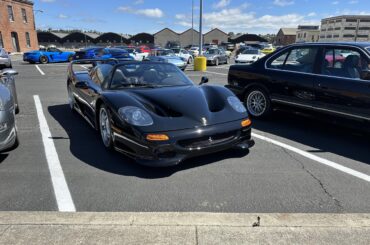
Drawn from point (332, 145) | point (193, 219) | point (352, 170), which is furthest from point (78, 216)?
point (332, 145)

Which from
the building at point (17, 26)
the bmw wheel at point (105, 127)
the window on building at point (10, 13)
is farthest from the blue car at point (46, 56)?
the bmw wheel at point (105, 127)

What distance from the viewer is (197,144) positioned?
3.47m

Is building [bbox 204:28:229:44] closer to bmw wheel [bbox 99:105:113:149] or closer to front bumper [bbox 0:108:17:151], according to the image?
bmw wheel [bbox 99:105:113:149]

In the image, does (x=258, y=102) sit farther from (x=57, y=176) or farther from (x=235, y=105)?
(x=57, y=176)

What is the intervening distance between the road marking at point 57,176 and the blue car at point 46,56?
66.6 ft

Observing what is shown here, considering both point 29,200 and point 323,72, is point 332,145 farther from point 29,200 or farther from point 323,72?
point 29,200

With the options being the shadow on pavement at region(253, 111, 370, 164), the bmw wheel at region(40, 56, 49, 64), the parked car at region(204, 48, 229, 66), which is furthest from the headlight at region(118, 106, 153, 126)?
the bmw wheel at region(40, 56, 49, 64)

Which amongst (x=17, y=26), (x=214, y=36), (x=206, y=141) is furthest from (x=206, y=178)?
(x=214, y=36)

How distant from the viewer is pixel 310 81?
490 centimetres

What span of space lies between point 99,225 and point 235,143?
194 cm

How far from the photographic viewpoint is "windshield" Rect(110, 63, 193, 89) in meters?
4.53

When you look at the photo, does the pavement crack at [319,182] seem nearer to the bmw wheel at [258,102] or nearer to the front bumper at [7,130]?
the bmw wheel at [258,102]

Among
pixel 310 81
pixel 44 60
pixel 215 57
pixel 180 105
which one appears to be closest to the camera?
pixel 180 105

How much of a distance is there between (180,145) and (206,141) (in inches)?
12.7
